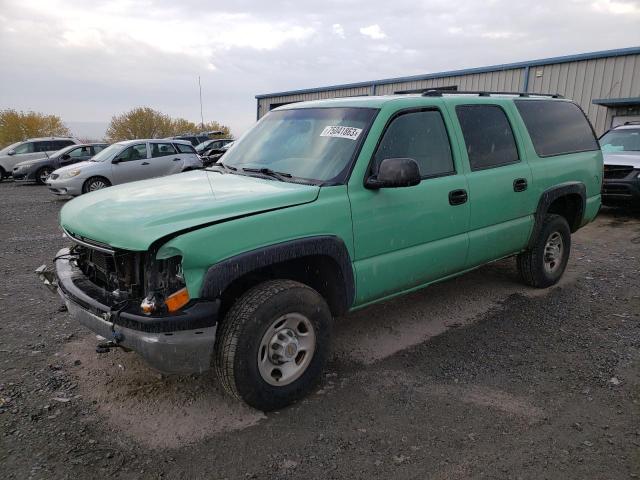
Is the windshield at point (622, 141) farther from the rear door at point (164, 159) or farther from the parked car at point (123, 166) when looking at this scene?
the rear door at point (164, 159)

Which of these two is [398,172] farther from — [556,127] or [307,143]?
[556,127]

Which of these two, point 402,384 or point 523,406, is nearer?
point 523,406

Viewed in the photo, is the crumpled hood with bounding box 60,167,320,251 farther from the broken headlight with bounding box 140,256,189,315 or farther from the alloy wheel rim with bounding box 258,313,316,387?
the alloy wheel rim with bounding box 258,313,316,387

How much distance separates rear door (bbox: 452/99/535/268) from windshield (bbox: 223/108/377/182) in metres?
1.04

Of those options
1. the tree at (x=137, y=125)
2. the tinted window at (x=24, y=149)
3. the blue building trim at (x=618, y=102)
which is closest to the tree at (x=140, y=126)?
the tree at (x=137, y=125)

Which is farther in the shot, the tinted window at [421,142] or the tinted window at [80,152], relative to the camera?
the tinted window at [80,152]

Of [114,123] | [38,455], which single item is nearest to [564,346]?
[38,455]

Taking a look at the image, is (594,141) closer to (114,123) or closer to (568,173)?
(568,173)

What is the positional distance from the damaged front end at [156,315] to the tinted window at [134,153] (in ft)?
36.4

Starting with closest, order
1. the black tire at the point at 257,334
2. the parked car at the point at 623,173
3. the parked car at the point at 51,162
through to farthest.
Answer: the black tire at the point at 257,334
the parked car at the point at 623,173
the parked car at the point at 51,162

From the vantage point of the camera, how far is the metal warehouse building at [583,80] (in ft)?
42.2

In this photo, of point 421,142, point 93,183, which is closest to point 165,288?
point 421,142

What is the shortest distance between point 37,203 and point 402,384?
12.3m

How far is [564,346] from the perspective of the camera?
3854mm
